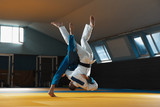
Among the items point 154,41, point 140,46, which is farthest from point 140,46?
point 154,41

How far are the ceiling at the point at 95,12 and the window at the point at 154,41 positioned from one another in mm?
850

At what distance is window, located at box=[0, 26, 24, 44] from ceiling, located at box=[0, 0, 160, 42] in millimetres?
1817

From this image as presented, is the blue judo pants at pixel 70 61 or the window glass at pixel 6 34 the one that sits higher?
the window glass at pixel 6 34

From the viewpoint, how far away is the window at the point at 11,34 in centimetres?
1163

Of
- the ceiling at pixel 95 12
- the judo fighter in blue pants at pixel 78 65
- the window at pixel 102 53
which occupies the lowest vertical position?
the judo fighter in blue pants at pixel 78 65

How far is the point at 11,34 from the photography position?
11875mm

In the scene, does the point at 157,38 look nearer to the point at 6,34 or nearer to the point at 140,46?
the point at 140,46

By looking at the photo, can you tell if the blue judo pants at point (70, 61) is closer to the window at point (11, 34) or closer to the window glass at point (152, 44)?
the window glass at point (152, 44)

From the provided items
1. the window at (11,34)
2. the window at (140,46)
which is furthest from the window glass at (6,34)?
the window at (140,46)

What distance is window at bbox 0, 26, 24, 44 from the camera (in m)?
11.6

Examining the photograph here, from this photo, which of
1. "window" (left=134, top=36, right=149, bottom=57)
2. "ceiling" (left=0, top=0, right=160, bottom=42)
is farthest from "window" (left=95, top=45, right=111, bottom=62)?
"window" (left=134, top=36, right=149, bottom=57)

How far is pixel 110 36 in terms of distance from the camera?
9406 mm

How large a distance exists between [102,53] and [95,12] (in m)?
3.71

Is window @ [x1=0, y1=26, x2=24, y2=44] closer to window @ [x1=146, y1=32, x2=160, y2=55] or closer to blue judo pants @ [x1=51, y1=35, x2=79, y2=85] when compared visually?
window @ [x1=146, y1=32, x2=160, y2=55]
